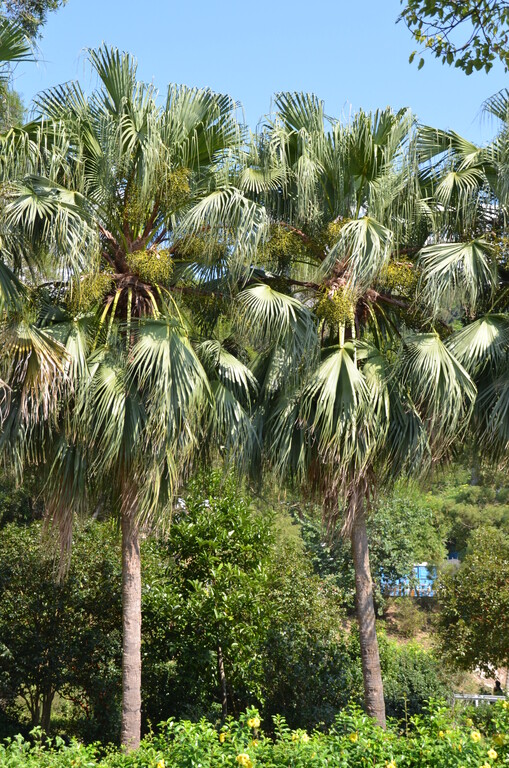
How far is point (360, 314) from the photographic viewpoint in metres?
9.09

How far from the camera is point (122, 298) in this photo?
8.31m

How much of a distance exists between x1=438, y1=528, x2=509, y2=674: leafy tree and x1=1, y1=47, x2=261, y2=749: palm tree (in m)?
4.99

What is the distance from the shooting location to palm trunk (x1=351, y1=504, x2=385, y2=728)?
329 inches

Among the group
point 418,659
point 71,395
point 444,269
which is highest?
point 444,269

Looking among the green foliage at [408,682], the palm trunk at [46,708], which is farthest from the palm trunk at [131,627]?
the green foliage at [408,682]

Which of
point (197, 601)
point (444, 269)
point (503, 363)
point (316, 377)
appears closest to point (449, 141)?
point (444, 269)

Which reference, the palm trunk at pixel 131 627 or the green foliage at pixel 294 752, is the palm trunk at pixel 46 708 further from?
the green foliage at pixel 294 752

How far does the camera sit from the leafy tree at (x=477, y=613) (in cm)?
1134

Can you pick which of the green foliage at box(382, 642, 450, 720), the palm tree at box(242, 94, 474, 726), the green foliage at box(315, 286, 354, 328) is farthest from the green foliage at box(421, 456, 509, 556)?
the green foliage at box(315, 286, 354, 328)

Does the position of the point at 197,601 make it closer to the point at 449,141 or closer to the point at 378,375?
the point at 378,375

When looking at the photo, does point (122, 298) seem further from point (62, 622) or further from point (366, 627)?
point (62, 622)

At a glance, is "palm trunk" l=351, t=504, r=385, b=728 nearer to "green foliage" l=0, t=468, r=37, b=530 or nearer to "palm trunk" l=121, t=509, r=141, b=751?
"palm trunk" l=121, t=509, r=141, b=751

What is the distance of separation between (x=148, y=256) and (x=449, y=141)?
3436 mm

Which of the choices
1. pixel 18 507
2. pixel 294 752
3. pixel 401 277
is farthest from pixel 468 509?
pixel 294 752
